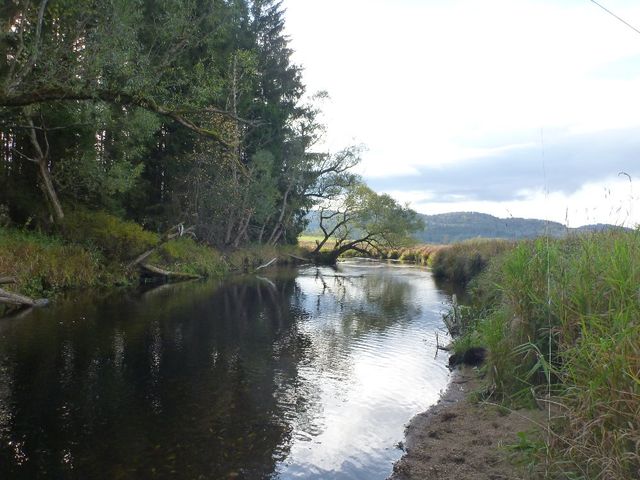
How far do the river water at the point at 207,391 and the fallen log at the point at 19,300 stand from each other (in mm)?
536

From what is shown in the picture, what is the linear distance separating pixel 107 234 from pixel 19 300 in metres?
8.26

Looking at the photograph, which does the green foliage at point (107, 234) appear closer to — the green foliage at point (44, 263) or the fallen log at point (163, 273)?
the green foliage at point (44, 263)

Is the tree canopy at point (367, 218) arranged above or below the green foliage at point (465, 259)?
above

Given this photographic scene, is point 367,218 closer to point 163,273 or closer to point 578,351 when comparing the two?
point 163,273

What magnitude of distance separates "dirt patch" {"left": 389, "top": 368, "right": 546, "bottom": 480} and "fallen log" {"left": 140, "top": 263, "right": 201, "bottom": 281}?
20017mm

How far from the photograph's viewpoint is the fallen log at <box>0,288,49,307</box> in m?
14.3

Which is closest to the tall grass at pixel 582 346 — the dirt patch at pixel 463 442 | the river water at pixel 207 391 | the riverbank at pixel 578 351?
the riverbank at pixel 578 351

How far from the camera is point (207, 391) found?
8.75m

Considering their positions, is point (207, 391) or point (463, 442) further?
point (207, 391)

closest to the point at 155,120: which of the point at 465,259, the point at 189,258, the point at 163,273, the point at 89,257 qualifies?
the point at 89,257

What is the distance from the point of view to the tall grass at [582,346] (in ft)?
12.9

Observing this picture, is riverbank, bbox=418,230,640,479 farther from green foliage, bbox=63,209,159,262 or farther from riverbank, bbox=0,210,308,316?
green foliage, bbox=63,209,159,262

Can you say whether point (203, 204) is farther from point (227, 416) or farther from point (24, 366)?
point (227, 416)

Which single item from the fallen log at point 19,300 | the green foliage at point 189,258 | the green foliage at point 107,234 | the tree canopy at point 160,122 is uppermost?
the tree canopy at point 160,122
